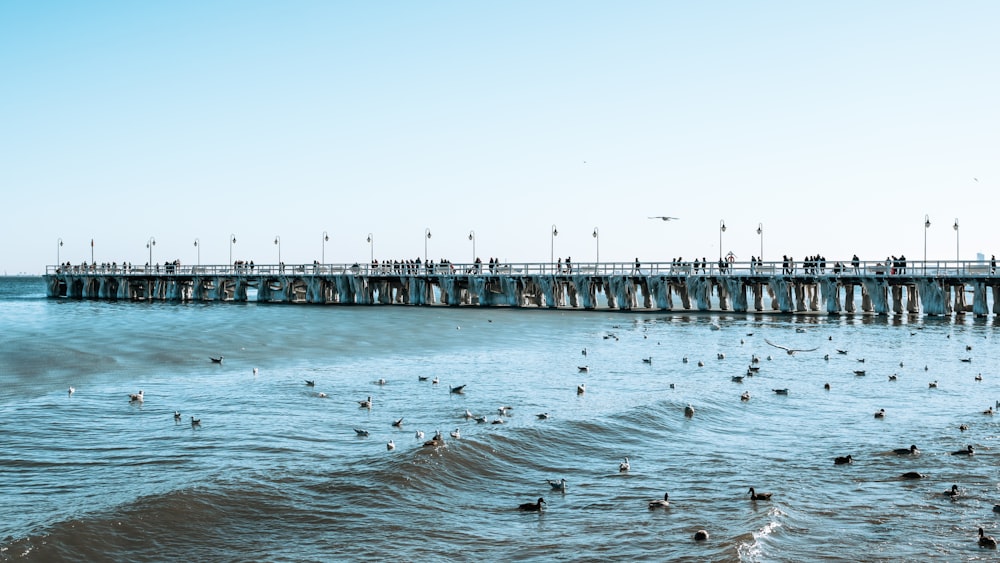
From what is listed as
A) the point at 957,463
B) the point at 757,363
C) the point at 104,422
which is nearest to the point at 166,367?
the point at 104,422

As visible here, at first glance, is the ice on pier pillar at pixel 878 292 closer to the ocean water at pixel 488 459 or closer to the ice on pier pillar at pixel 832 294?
the ice on pier pillar at pixel 832 294

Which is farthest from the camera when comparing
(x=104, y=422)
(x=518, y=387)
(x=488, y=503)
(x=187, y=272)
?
(x=187, y=272)

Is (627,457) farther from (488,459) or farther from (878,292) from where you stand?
(878,292)

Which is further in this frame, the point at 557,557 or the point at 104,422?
the point at 104,422

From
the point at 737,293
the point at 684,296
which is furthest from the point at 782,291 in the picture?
the point at 684,296

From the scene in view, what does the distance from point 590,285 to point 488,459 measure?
4802 cm

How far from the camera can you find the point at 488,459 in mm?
14352

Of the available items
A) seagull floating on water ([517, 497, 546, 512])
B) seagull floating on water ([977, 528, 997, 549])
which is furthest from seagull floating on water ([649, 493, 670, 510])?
seagull floating on water ([977, 528, 997, 549])

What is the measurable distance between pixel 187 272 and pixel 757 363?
68179 mm

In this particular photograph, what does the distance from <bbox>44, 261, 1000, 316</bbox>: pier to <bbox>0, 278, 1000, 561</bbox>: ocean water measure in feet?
78.9

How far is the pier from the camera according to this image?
2074 inches

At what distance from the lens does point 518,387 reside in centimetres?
2273

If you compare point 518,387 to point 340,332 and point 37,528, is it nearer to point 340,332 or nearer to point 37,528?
point 37,528

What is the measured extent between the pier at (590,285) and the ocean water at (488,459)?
2406cm
